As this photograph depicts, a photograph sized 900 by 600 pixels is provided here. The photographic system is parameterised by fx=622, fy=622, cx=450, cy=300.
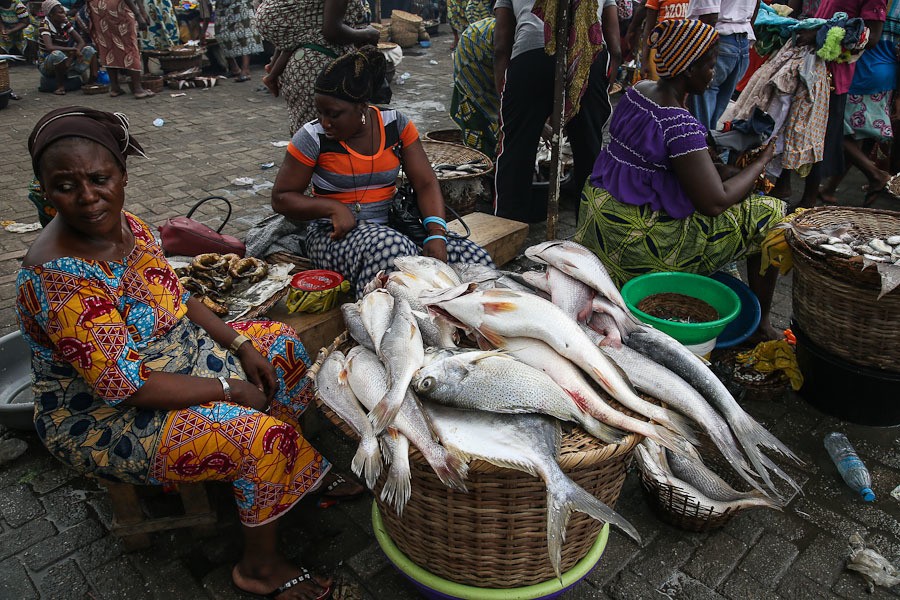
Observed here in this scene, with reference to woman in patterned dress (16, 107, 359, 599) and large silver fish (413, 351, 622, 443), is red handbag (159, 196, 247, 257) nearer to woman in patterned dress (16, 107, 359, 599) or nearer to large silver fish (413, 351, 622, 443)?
woman in patterned dress (16, 107, 359, 599)

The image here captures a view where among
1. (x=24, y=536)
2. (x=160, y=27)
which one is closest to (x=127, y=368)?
(x=24, y=536)

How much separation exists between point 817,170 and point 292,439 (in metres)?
5.59

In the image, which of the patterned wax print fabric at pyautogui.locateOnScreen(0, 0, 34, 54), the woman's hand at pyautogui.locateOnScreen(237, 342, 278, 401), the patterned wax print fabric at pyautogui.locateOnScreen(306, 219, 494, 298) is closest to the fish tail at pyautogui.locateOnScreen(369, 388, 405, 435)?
the woman's hand at pyautogui.locateOnScreen(237, 342, 278, 401)

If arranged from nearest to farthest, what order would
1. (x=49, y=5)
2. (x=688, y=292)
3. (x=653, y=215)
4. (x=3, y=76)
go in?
(x=688, y=292), (x=653, y=215), (x=3, y=76), (x=49, y=5)

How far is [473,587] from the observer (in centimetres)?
221

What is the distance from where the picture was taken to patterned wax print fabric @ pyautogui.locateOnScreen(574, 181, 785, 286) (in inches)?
138

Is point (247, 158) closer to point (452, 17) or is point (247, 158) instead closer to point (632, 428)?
point (452, 17)

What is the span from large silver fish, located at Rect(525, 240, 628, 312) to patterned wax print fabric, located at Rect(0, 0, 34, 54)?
39.3ft

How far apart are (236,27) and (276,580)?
10.9 metres

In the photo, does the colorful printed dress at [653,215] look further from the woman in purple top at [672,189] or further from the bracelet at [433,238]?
the bracelet at [433,238]

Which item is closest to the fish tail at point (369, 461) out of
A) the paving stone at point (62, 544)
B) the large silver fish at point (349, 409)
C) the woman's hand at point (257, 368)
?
the large silver fish at point (349, 409)

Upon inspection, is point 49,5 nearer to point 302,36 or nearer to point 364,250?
point 302,36

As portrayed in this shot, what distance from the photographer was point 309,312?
3348mm

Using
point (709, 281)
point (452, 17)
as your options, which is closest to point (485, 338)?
point (709, 281)
